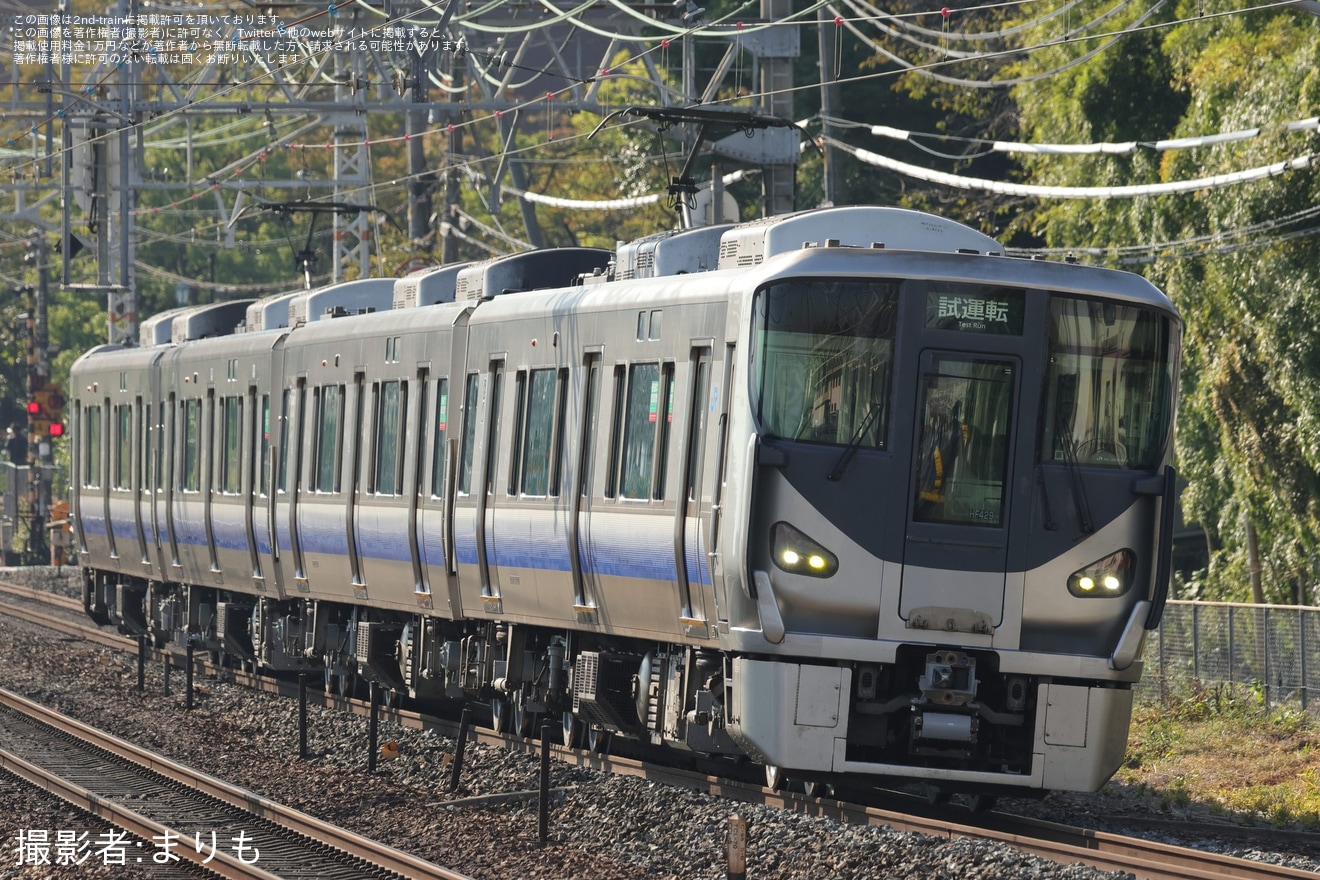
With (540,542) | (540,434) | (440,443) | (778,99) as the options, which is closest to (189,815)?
(540,542)

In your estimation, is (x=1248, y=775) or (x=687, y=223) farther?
(x=687, y=223)

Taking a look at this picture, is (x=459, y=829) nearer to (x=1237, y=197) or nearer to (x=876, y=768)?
(x=876, y=768)

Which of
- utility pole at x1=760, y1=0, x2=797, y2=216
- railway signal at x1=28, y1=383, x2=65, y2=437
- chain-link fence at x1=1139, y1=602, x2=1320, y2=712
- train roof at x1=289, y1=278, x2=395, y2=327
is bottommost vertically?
railway signal at x1=28, y1=383, x2=65, y2=437

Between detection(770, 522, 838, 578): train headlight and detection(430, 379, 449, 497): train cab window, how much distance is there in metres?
5.98

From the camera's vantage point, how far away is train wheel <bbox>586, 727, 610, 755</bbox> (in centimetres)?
1631

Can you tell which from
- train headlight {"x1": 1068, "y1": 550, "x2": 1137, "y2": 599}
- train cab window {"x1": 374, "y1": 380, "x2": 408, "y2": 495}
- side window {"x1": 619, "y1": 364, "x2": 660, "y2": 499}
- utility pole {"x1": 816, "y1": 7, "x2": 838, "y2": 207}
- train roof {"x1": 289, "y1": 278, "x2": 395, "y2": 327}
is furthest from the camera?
utility pole {"x1": 816, "y1": 7, "x2": 838, "y2": 207}

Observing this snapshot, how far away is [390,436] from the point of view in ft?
62.5

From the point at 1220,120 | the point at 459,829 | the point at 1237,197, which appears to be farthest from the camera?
the point at 1220,120

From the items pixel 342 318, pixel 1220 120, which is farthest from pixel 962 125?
pixel 342 318

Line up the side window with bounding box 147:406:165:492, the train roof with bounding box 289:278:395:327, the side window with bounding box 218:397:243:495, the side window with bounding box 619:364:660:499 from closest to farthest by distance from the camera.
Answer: the side window with bounding box 619:364:660:499
the train roof with bounding box 289:278:395:327
the side window with bounding box 218:397:243:495
the side window with bounding box 147:406:165:492

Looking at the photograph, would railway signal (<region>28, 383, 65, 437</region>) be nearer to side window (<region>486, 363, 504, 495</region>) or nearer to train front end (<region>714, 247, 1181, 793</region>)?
side window (<region>486, 363, 504, 495</region>)

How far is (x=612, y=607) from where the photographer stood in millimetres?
14680

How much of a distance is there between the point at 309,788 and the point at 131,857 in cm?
333

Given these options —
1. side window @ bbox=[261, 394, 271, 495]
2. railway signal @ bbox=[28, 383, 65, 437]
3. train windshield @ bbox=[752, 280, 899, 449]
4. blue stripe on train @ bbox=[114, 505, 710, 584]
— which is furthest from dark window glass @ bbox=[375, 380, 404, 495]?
railway signal @ bbox=[28, 383, 65, 437]
